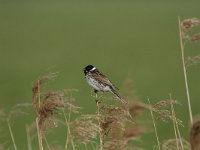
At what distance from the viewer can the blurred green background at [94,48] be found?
24641mm

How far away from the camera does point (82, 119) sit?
6363 mm

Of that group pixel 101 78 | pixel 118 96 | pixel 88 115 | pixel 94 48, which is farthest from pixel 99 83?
pixel 94 48

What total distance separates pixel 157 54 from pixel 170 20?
29.2 ft

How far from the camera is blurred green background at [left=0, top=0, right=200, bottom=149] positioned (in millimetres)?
24641

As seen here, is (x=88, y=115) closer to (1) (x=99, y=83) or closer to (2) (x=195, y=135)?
(2) (x=195, y=135)

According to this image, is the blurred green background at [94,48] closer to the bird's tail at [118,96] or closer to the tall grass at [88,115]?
the bird's tail at [118,96]

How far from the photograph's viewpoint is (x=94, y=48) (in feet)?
114

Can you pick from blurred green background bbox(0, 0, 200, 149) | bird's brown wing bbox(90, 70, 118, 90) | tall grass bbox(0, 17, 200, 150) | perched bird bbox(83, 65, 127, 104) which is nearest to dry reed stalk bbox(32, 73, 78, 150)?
tall grass bbox(0, 17, 200, 150)

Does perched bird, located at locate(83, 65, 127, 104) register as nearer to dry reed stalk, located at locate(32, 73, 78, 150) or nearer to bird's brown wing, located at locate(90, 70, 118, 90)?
bird's brown wing, located at locate(90, 70, 118, 90)

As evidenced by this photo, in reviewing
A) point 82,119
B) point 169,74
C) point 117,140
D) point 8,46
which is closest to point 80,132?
point 82,119

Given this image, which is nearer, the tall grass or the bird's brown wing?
the tall grass

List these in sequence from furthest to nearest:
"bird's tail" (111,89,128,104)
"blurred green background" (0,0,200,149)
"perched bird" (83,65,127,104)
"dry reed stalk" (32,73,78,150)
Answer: "blurred green background" (0,0,200,149) → "perched bird" (83,65,127,104) → "bird's tail" (111,89,128,104) → "dry reed stalk" (32,73,78,150)

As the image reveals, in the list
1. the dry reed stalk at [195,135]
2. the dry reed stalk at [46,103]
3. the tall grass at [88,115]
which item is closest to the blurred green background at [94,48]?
the tall grass at [88,115]

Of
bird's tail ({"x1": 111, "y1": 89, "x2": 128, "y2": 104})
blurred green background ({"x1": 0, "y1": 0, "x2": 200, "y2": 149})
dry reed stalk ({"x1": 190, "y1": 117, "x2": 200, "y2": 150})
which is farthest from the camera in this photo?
blurred green background ({"x1": 0, "y1": 0, "x2": 200, "y2": 149})
